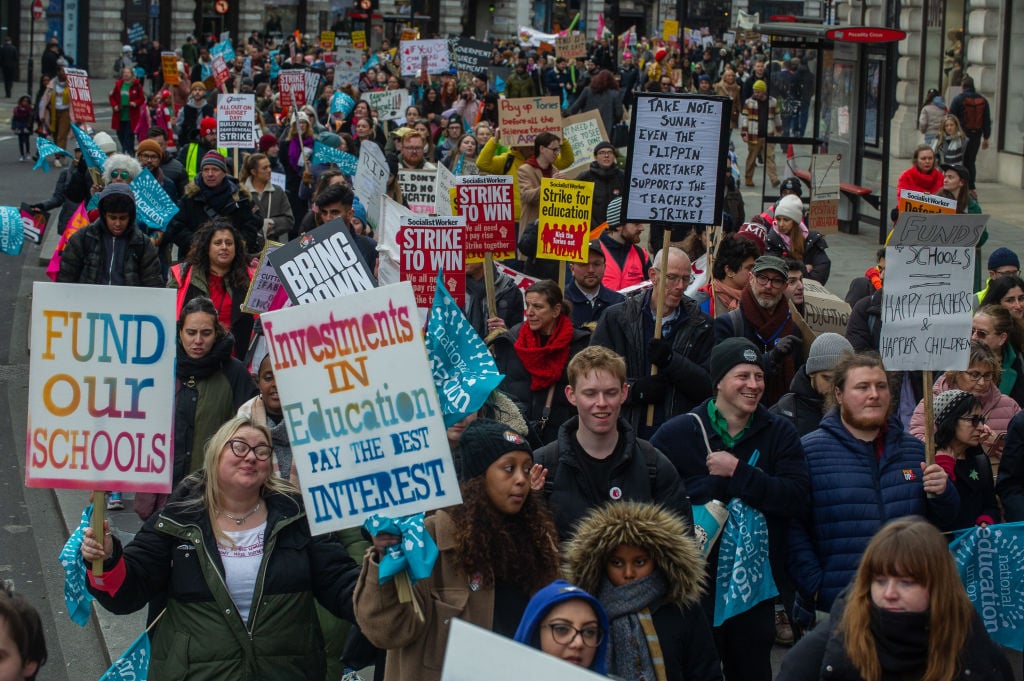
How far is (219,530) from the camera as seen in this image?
4.95 metres

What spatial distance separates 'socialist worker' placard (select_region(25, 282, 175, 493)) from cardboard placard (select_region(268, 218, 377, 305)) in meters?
2.01

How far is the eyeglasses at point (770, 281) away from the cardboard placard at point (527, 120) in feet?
24.9

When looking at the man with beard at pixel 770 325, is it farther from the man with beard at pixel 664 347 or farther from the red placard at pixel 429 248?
the red placard at pixel 429 248

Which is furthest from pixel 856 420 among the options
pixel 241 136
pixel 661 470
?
pixel 241 136

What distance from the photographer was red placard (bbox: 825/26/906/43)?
18719 mm

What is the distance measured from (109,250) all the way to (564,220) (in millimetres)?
3057

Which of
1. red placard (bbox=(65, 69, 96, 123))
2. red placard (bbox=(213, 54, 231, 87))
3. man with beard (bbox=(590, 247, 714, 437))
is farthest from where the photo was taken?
red placard (bbox=(213, 54, 231, 87))

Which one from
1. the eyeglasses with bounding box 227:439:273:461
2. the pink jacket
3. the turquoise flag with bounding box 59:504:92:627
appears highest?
the eyeglasses with bounding box 227:439:273:461

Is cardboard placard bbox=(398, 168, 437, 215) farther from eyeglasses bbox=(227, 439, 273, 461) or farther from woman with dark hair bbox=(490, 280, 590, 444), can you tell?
eyeglasses bbox=(227, 439, 273, 461)

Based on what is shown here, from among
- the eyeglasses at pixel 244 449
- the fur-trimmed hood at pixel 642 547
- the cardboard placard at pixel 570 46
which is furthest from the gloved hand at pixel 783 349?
the cardboard placard at pixel 570 46

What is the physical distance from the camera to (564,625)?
3.93 metres

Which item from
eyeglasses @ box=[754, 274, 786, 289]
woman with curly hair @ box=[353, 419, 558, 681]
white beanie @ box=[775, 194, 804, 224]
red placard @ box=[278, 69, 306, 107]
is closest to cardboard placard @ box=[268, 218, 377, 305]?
eyeglasses @ box=[754, 274, 786, 289]

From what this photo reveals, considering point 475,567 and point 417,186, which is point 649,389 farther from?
point 417,186

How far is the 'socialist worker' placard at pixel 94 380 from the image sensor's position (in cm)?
507
